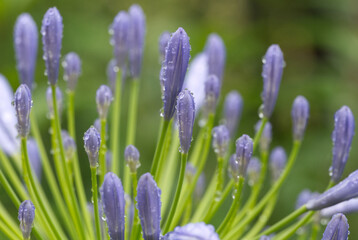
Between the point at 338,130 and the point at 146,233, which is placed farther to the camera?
the point at 338,130

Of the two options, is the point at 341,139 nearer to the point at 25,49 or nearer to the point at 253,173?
the point at 253,173

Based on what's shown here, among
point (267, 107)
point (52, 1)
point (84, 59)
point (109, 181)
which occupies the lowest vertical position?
point (109, 181)

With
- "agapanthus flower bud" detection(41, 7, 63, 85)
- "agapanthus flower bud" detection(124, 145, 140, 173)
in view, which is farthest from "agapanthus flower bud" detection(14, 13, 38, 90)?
"agapanthus flower bud" detection(124, 145, 140, 173)

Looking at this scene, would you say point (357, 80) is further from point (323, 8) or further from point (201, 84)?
point (201, 84)

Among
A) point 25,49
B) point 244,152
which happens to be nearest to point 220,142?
point 244,152

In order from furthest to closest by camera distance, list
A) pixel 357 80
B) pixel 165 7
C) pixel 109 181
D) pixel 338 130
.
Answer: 1. pixel 165 7
2. pixel 357 80
3. pixel 338 130
4. pixel 109 181

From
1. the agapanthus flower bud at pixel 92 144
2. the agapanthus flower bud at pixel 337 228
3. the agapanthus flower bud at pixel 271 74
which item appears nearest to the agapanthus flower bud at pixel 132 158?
the agapanthus flower bud at pixel 92 144

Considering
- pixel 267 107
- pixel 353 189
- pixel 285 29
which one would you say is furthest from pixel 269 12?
pixel 353 189
